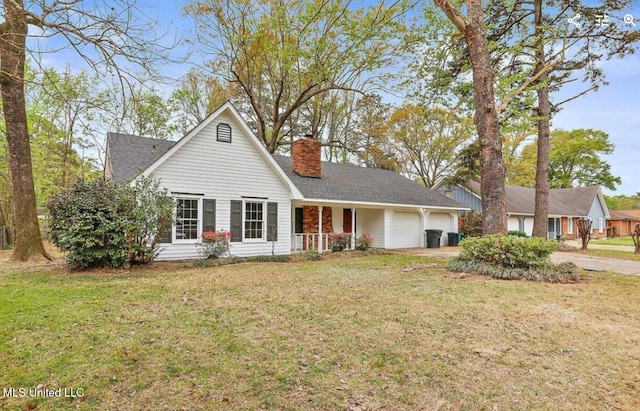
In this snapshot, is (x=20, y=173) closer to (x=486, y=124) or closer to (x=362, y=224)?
(x=486, y=124)

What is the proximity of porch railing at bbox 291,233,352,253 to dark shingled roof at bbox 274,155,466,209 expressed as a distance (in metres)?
1.78

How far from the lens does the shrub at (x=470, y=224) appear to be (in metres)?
22.0

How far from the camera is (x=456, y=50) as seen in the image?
14438 millimetres

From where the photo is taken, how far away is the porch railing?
1480 cm

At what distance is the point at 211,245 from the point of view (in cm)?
1163

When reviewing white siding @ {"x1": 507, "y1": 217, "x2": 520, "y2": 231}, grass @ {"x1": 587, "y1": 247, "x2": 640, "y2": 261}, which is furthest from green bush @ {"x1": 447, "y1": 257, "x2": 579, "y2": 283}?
white siding @ {"x1": 507, "y1": 217, "x2": 520, "y2": 231}

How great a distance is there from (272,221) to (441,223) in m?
11.7

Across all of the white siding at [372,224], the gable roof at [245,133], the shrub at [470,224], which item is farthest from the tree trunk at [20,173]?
the shrub at [470,224]

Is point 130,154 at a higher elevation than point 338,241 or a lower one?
higher

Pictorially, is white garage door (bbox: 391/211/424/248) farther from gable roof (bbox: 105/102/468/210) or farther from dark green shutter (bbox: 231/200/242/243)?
dark green shutter (bbox: 231/200/242/243)

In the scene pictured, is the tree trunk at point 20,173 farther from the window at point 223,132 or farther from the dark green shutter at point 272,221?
the dark green shutter at point 272,221

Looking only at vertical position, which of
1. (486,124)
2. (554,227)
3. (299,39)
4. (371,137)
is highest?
(299,39)

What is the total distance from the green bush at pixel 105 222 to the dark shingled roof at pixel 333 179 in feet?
3.96

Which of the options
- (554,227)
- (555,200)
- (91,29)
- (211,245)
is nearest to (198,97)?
(211,245)
